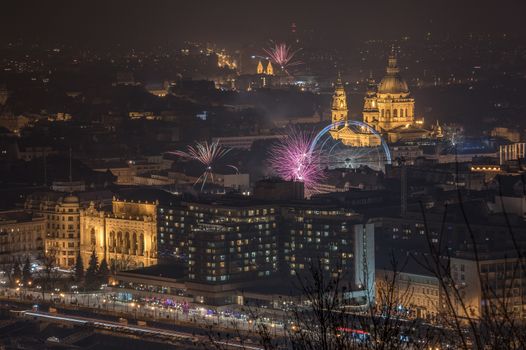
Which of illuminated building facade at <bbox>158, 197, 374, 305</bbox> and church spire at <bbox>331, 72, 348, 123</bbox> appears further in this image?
church spire at <bbox>331, 72, 348, 123</bbox>

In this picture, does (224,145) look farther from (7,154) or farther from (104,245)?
(104,245)

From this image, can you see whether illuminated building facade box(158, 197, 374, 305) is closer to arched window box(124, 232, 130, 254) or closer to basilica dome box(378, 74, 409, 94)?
arched window box(124, 232, 130, 254)

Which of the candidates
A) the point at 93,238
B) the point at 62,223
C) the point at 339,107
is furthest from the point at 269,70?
the point at 93,238

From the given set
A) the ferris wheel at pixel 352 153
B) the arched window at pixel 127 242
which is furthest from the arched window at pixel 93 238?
the ferris wheel at pixel 352 153

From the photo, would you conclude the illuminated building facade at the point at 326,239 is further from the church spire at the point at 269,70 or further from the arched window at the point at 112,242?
the church spire at the point at 269,70

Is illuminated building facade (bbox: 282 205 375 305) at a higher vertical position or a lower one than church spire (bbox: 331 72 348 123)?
lower

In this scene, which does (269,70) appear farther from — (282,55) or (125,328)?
(125,328)

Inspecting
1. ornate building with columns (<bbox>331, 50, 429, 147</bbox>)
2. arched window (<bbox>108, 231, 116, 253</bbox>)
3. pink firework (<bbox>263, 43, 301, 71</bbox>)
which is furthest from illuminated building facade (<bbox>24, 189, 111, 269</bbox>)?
pink firework (<bbox>263, 43, 301, 71</bbox>)
